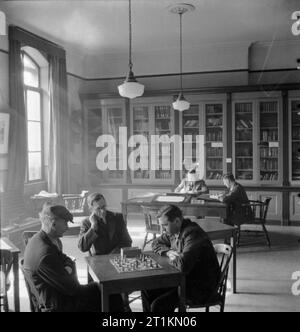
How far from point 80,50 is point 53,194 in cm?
316

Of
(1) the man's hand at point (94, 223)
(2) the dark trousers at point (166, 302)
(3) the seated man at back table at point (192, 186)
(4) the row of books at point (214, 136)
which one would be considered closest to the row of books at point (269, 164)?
(4) the row of books at point (214, 136)

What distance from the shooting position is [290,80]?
27.0ft

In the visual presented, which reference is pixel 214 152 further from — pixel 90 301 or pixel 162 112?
pixel 90 301

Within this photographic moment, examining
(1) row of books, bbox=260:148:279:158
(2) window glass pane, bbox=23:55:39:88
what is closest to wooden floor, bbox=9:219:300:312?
(1) row of books, bbox=260:148:279:158

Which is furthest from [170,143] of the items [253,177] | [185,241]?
[185,241]

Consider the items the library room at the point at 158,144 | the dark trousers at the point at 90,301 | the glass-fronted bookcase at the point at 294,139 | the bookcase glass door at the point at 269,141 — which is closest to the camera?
the dark trousers at the point at 90,301

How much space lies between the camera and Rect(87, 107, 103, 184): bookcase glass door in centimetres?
887

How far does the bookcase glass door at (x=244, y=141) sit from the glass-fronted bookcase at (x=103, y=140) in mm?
2288

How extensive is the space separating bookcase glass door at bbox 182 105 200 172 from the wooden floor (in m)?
1.85

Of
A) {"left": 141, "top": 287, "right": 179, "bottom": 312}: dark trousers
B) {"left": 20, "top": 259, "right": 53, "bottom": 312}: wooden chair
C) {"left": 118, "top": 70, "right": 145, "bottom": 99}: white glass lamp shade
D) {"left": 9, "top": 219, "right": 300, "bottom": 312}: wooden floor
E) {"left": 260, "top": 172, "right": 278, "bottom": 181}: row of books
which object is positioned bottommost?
{"left": 9, "top": 219, "right": 300, "bottom": 312}: wooden floor

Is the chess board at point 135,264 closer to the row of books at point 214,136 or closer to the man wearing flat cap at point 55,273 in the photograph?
the man wearing flat cap at point 55,273

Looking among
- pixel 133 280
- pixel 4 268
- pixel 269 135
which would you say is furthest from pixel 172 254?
pixel 269 135

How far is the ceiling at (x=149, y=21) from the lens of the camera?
226 inches

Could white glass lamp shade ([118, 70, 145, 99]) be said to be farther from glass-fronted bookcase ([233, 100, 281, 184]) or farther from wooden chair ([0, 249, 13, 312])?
glass-fronted bookcase ([233, 100, 281, 184])
